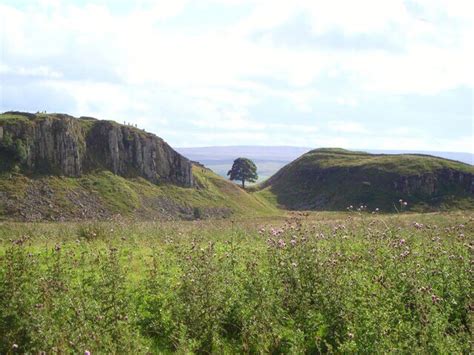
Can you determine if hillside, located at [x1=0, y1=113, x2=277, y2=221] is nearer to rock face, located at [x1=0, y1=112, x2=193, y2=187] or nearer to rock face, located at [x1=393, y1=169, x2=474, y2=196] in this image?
rock face, located at [x1=0, y1=112, x2=193, y2=187]

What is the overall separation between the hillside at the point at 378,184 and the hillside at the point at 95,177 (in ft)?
62.2

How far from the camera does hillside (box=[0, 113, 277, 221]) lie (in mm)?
65000

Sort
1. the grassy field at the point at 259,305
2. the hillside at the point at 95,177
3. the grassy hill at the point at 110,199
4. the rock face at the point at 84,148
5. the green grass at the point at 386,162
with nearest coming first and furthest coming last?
the grassy field at the point at 259,305
the grassy hill at the point at 110,199
the hillside at the point at 95,177
the rock face at the point at 84,148
the green grass at the point at 386,162

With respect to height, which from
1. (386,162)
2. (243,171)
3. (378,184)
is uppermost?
(386,162)

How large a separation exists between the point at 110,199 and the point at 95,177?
24.2ft

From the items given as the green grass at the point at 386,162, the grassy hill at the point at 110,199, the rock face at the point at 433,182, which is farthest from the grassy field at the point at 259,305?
the green grass at the point at 386,162

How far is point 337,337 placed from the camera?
28.5 feet

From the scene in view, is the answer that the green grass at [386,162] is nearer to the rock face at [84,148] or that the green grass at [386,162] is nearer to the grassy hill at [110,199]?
the grassy hill at [110,199]

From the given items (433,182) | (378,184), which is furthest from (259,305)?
(433,182)

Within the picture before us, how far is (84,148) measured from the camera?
81.3 meters

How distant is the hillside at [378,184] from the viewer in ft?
319

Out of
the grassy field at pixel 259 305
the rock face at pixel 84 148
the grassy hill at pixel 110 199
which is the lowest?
the grassy hill at pixel 110 199

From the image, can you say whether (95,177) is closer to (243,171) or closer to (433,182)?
(243,171)

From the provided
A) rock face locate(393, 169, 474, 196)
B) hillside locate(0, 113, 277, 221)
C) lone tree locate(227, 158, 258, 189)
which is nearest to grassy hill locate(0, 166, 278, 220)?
hillside locate(0, 113, 277, 221)
